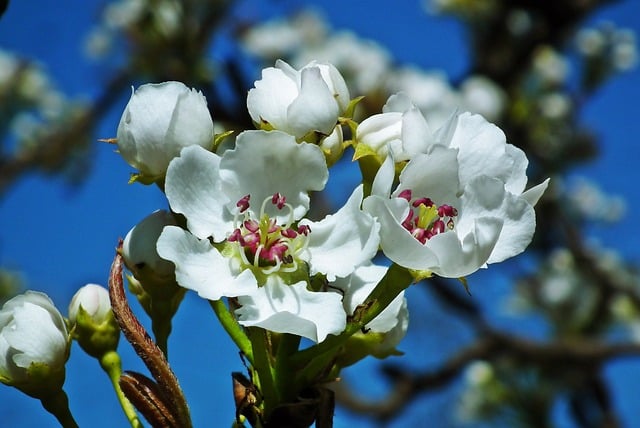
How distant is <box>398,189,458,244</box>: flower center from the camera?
0.60 metres

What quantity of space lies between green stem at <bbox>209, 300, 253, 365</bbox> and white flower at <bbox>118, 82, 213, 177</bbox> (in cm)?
11

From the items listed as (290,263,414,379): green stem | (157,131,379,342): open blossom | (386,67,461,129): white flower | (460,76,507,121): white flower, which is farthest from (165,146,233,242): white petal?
(460,76,507,121): white flower

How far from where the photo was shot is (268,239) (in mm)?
605

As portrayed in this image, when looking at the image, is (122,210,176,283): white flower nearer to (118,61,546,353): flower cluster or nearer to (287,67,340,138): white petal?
(118,61,546,353): flower cluster

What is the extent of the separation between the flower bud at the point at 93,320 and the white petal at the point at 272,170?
0.48ft

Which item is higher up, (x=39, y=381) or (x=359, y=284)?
(x=39, y=381)

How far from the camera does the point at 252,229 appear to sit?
0.61 m

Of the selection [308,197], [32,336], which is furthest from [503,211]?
[32,336]

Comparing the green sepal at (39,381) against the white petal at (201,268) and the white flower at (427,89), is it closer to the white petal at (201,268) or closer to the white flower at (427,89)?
the white petal at (201,268)

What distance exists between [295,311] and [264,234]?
0.29ft

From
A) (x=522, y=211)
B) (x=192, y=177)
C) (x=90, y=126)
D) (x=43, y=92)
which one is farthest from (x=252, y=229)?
(x=43, y=92)

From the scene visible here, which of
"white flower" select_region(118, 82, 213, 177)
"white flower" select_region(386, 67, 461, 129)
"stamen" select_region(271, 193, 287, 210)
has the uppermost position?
"white flower" select_region(386, 67, 461, 129)

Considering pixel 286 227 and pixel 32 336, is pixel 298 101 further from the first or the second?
pixel 32 336

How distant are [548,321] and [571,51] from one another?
135cm
